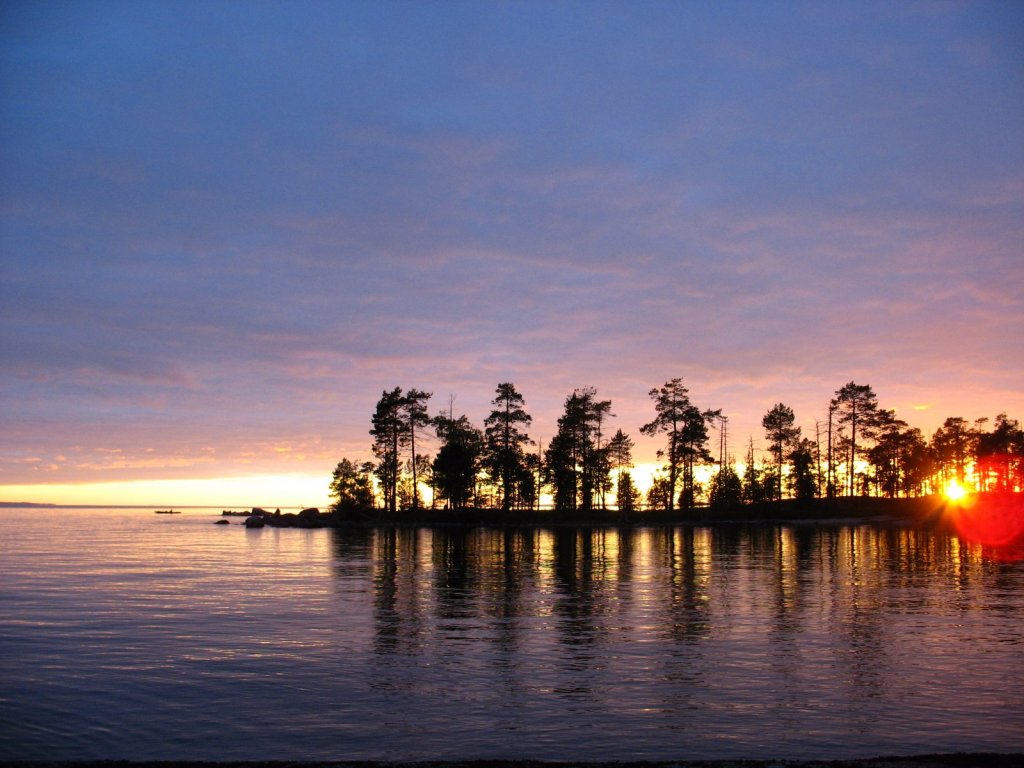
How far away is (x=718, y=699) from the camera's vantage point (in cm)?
1681

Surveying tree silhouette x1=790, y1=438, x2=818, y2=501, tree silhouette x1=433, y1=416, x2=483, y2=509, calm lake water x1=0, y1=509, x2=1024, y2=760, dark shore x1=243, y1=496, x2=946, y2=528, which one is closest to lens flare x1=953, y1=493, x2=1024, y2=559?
dark shore x1=243, y1=496, x2=946, y2=528

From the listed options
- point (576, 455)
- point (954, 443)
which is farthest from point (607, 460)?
point (954, 443)

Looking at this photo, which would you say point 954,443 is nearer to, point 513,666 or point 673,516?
point 673,516

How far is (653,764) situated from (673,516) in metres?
111

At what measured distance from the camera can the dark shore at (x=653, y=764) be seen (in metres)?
12.4

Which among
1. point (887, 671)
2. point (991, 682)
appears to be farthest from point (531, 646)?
point (991, 682)

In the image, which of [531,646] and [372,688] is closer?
[372,688]

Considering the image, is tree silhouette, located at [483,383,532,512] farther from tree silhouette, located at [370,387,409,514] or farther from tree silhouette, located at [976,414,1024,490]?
tree silhouette, located at [976,414,1024,490]

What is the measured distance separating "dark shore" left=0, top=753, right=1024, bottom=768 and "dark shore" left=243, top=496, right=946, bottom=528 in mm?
101945

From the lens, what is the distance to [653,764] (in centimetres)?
1248

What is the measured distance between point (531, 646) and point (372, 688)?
6099 mm

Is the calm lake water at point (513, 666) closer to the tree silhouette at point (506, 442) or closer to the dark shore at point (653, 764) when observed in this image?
the dark shore at point (653, 764)

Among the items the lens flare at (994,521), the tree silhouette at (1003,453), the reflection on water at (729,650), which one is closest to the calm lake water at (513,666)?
the reflection on water at (729,650)

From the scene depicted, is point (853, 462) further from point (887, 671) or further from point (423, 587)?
point (887, 671)
